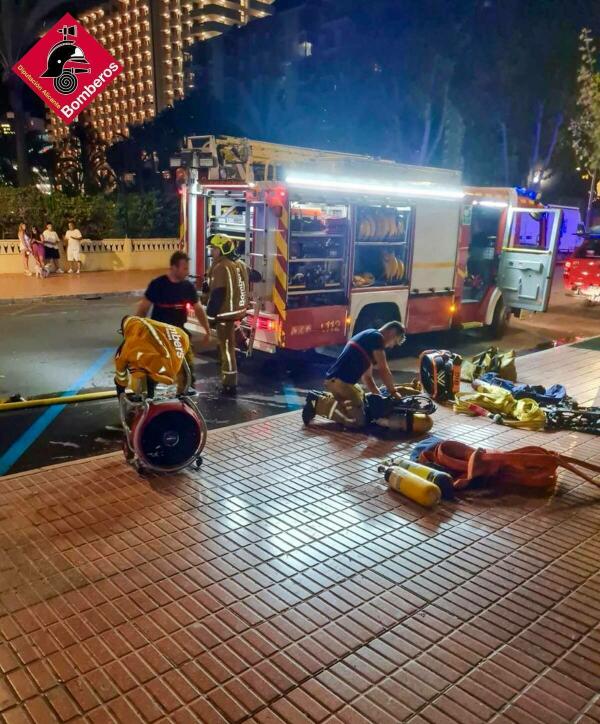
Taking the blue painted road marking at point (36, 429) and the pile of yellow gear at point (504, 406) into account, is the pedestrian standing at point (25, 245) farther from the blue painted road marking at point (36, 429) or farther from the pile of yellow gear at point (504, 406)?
the pile of yellow gear at point (504, 406)

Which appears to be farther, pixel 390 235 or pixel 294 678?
pixel 390 235

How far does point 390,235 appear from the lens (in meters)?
9.23

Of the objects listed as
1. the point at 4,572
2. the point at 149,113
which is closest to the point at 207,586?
the point at 4,572

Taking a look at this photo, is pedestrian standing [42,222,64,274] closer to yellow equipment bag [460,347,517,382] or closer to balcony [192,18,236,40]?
yellow equipment bag [460,347,517,382]

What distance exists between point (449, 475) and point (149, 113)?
5769cm

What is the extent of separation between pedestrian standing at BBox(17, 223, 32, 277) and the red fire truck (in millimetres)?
10305

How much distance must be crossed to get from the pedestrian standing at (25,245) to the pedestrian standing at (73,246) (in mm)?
1152

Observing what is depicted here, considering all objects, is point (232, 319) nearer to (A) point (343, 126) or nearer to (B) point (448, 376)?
(B) point (448, 376)

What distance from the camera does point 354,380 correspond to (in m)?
6.10

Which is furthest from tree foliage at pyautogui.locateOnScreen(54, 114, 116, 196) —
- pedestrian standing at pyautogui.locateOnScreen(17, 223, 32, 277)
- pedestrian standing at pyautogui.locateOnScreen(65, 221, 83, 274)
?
pedestrian standing at pyautogui.locateOnScreen(17, 223, 32, 277)

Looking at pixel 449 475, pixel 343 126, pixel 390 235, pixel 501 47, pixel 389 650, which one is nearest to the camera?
pixel 389 650

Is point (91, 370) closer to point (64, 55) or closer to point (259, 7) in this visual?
point (64, 55)

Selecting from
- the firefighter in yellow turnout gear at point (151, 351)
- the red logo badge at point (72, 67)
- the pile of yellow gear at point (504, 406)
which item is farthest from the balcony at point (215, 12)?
the firefighter in yellow turnout gear at point (151, 351)

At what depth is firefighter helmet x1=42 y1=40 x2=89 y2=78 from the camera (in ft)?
59.3
